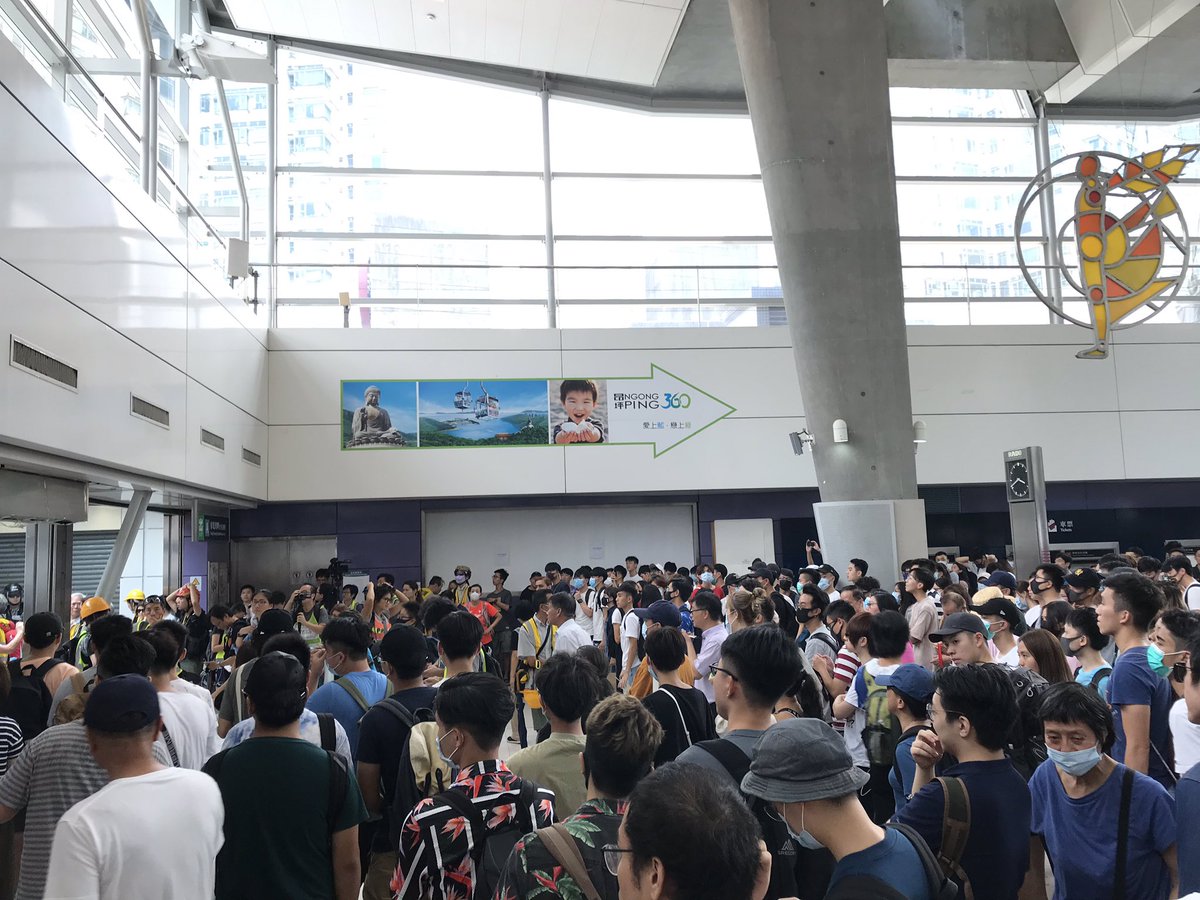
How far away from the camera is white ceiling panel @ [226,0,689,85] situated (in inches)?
579

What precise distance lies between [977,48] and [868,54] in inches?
225

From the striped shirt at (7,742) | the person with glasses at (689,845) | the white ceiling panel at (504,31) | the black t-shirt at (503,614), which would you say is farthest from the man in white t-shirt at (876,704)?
the white ceiling panel at (504,31)

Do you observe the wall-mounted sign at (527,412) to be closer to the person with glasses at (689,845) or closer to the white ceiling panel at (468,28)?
the white ceiling panel at (468,28)

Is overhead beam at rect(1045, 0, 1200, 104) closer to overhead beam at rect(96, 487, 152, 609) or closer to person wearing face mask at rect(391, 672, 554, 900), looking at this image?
overhead beam at rect(96, 487, 152, 609)

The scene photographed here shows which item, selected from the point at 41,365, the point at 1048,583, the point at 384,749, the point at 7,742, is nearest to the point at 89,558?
the point at 41,365

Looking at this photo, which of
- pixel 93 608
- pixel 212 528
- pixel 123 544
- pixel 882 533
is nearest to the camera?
pixel 93 608

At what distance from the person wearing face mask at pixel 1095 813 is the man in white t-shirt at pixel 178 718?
280cm

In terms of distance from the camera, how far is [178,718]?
3.53 m

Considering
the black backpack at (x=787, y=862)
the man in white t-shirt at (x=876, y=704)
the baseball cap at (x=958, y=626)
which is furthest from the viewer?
the baseball cap at (x=958, y=626)

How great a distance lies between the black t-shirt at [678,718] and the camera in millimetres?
3510

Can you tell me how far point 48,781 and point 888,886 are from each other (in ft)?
7.93

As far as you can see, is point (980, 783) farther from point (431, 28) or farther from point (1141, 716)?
point (431, 28)

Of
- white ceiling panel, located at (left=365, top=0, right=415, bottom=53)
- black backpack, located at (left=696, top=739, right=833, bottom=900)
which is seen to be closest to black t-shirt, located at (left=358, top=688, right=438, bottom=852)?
black backpack, located at (left=696, top=739, right=833, bottom=900)

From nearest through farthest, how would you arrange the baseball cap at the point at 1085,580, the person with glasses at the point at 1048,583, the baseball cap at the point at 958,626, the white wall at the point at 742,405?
the baseball cap at the point at 958,626
the baseball cap at the point at 1085,580
the person with glasses at the point at 1048,583
the white wall at the point at 742,405
